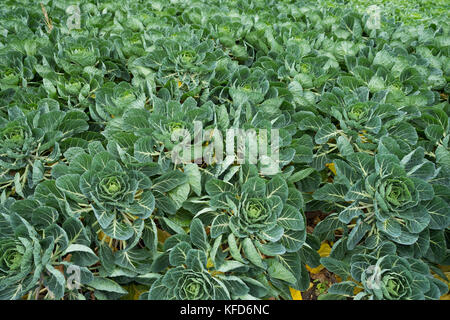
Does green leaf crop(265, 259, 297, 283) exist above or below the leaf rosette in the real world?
below

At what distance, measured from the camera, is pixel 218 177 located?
1.73 meters

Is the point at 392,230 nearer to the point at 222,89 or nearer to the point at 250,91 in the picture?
the point at 250,91

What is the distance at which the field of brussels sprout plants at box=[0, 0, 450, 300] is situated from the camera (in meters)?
1.47

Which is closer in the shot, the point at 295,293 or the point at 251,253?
the point at 251,253

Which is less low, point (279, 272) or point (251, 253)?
point (251, 253)

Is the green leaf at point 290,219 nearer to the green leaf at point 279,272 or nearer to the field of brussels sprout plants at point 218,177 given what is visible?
the field of brussels sprout plants at point 218,177

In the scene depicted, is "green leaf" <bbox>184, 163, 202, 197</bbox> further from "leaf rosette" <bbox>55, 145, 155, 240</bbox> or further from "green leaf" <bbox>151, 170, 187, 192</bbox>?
"leaf rosette" <bbox>55, 145, 155, 240</bbox>

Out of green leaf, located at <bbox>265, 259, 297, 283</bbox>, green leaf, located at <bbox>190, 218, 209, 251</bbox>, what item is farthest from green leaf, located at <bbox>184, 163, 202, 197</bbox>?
green leaf, located at <bbox>265, 259, 297, 283</bbox>

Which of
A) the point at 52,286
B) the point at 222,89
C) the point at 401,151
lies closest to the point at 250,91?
the point at 222,89

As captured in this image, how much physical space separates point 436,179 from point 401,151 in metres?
0.23

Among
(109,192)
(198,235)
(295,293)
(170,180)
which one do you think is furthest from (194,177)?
(295,293)

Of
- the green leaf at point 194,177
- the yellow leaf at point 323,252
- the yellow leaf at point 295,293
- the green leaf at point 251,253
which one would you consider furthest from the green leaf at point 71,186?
the yellow leaf at point 323,252

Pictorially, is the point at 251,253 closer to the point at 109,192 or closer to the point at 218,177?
the point at 218,177

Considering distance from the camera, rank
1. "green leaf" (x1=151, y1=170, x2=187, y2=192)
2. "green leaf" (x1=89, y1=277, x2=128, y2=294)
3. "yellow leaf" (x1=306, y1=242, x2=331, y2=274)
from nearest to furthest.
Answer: "green leaf" (x1=89, y1=277, x2=128, y2=294) → "green leaf" (x1=151, y1=170, x2=187, y2=192) → "yellow leaf" (x1=306, y1=242, x2=331, y2=274)
